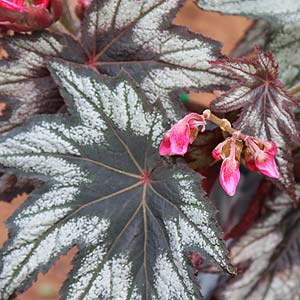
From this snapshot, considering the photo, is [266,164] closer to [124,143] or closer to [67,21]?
[124,143]

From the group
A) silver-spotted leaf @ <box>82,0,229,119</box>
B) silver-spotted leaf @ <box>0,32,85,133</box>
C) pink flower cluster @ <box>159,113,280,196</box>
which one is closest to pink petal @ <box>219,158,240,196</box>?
pink flower cluster @ <box>159,113,280,196</box>

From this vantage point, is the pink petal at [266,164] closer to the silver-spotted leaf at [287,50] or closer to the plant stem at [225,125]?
the plant stem at [225,125]

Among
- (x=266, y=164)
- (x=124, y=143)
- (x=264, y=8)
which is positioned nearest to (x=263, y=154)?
(x=266, y=164)

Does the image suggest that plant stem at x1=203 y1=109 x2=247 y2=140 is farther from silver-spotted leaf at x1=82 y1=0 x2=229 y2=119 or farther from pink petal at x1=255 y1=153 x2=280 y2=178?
silver-spotted leaf at x1=82 y1=0 x2=229 y2=119

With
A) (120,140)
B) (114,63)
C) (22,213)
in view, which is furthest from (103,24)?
(22,213)

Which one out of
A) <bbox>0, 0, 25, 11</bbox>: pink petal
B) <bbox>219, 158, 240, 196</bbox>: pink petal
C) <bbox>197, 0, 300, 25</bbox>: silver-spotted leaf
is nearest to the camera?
<bbox>219, 158, 240, 196</bbox>: pink petal

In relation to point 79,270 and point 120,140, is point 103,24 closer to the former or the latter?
point 120,140
